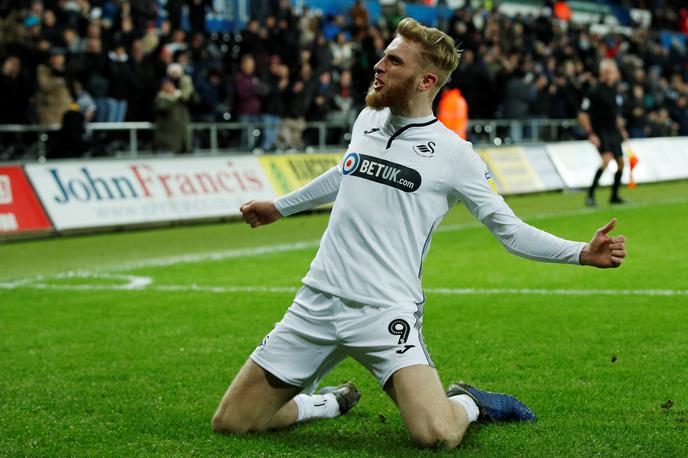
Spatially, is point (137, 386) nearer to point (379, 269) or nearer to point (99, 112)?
point (379, 269)

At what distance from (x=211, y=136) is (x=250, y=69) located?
4.72 feet

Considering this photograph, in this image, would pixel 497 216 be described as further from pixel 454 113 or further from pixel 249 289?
pixel 454 113

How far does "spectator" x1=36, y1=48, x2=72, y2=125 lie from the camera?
17.5 meters

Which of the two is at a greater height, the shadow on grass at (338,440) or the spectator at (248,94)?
the shadow on grass at (338,440)

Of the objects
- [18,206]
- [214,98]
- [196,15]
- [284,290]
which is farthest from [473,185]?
[196,15]

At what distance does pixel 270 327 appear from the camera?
8.27 m

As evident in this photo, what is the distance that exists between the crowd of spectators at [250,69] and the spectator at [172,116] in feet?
0.07

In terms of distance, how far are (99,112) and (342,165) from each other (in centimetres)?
1401

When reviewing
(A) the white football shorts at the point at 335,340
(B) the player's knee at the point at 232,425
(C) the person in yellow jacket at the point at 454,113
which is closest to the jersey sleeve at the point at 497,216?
(A) the white football shorts at the point at 335,340

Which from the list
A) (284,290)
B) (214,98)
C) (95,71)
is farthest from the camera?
(214,98)

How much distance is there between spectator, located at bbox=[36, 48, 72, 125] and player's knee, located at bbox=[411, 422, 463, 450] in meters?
13.8

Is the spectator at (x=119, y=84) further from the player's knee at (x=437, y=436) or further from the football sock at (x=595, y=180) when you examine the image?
the player's knee at (x=437, y=436)

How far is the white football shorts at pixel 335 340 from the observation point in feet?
16.6

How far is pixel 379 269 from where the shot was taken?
201 inches
